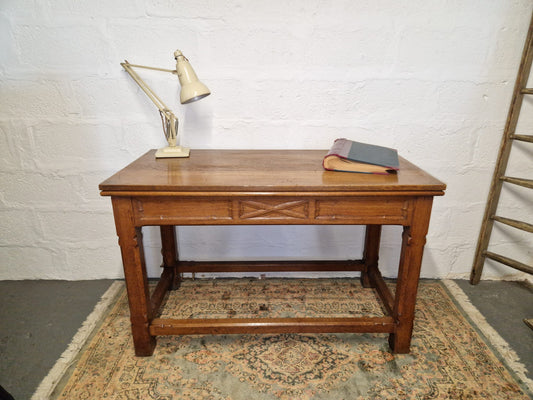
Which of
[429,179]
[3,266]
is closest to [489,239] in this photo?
[429,179]

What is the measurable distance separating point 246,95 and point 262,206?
0.80 meters

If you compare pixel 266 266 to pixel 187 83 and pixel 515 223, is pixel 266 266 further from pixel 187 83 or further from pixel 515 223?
pixel 515 223

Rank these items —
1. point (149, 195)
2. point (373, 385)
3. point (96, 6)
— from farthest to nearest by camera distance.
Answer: point (96, 6), point (373, 385), point (149, 195)

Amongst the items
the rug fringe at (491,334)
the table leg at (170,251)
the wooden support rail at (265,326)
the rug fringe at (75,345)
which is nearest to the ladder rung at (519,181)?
the rug fringe at (491,334)

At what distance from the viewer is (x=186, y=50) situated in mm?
1742

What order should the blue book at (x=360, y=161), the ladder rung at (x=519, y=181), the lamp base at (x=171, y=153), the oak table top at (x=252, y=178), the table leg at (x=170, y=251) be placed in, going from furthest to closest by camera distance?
→ the table leg at (x=170, y=251), the ladder rung at (x=519, y=181), the lamp base at (x=171, y=153), the blue book at (x=360, y=161), the oak table top at (x=252, y=178)

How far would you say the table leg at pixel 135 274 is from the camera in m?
1.30

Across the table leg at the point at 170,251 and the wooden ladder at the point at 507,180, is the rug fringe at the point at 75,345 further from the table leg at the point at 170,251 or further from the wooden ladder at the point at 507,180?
the wooden ladder at the point at 507,180

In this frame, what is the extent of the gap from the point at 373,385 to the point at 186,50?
1782 millimetres

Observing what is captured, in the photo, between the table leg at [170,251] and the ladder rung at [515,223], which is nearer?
the ladder rung at [515,223]

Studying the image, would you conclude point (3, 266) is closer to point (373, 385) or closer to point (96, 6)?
point (96, 6)

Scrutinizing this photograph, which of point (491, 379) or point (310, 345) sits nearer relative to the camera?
point (491, 379)

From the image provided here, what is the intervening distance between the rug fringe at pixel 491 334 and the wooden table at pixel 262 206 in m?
0.45

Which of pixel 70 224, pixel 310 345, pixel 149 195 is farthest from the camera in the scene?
pixel 70 224
